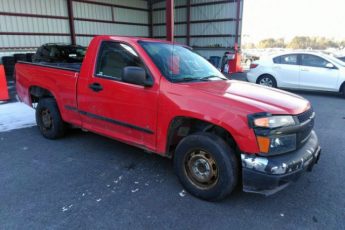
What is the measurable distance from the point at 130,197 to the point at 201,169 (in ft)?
2.83

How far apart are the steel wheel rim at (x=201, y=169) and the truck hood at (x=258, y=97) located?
2.25 ft

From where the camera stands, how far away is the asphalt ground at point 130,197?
2.70m

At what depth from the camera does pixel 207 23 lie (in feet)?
65.7

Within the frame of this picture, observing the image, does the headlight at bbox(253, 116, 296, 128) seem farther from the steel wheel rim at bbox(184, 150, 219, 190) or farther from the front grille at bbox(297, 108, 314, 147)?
the steel wheel rim at bbox(184, 150, 219, 190)

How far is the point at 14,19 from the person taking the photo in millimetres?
14688

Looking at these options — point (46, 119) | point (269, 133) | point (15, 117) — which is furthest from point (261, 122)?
point (15, 117)

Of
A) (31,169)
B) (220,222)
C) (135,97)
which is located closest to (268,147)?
(220,222)

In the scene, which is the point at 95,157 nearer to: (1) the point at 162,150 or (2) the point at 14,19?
(1) the point at 162,150

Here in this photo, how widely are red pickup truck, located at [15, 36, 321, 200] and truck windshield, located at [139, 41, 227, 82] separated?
18mm

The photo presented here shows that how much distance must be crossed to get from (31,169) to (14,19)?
1394 centimetres

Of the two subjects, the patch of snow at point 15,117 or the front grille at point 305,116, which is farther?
the patch of snow at point 15,117

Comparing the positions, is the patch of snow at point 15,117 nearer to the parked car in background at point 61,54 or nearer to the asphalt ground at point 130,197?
the asphalt ground at point 130,197

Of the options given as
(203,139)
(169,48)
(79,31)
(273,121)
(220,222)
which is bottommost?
(220,222)

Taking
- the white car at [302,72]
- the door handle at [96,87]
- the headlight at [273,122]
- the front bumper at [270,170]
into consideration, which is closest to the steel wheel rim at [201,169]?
the front bumper at [270,170]
